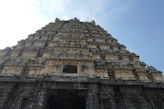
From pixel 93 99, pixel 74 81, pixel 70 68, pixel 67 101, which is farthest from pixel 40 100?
pixel 70 68

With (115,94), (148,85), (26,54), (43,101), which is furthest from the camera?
(26,54)

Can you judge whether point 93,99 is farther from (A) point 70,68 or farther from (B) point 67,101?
(A) point 70,68

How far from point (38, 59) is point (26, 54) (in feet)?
8.65

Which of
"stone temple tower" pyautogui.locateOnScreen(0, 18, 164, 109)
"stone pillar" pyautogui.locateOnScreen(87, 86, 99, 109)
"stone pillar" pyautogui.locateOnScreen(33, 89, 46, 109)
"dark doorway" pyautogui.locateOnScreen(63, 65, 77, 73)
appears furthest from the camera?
"dark doorway" pyautogui.locateOnScreen(63, 65, 77, 73)

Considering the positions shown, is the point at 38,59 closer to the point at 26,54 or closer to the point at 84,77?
the point at 26,54

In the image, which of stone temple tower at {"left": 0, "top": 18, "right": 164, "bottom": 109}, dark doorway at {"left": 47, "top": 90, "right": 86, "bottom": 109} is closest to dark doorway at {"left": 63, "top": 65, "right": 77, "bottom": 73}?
stone temple tower at {"left": 0, "top": 18, "right": 164, "bottom": 109}

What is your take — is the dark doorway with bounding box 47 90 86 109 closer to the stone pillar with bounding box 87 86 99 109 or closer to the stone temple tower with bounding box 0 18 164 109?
the stone temple tower with bounding box 0 18 164 109

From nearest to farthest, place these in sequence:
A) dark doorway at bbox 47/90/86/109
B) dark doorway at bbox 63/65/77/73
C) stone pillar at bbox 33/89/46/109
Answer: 1. stone pillar at bbox 33/89/46/109
2. dark doorway at bbox 47/90/86/109
3. dark doorway at bbox 63/65/77/73

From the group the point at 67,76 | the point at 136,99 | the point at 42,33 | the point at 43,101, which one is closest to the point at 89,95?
the point at 67,76

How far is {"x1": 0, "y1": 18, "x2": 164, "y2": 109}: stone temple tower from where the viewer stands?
395 inches

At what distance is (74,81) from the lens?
409 inches

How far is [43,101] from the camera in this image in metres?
9.20

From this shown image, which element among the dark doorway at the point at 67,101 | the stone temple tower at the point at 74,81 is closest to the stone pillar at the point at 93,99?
the stone temple tower at the point at 74,81

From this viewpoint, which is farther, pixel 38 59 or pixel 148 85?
pixel 38 59
